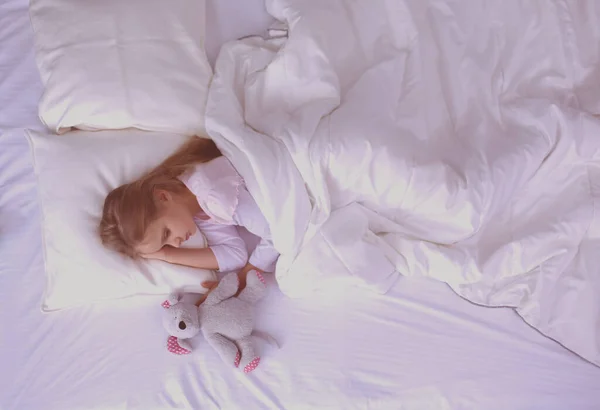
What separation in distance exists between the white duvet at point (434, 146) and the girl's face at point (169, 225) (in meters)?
0.15

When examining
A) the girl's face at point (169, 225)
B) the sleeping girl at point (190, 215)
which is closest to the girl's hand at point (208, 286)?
the sleeping girl at point (190, 215)

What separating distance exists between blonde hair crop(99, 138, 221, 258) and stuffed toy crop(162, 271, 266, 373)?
0.53ft

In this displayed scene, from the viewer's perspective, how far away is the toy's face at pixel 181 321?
3.56 ft

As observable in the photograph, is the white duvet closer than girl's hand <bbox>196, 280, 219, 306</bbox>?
Yes

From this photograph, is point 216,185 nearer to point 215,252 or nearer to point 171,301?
point 215,252

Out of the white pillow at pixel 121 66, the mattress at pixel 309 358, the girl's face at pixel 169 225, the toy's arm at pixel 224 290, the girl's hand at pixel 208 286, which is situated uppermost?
the white pillow at pixel 121 66

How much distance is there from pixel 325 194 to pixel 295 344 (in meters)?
0.31

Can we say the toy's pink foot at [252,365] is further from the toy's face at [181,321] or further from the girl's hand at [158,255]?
the girl's hand at [158,255]

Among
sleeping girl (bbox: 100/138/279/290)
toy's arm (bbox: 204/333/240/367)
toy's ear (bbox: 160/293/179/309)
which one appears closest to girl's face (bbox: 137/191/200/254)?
sleeping girl (bbox: 100/138/279/290)

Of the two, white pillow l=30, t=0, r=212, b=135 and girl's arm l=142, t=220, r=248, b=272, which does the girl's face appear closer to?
girl's arm l=142, t=220, r=248, b=272

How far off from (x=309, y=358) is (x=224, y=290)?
0.73ft

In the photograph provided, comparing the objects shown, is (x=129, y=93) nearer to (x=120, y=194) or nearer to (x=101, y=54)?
(x=101, y=54)

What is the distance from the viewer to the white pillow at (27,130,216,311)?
1.12 m

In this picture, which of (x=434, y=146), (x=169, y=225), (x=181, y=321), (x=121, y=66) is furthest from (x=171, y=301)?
(x=434, y=146)
